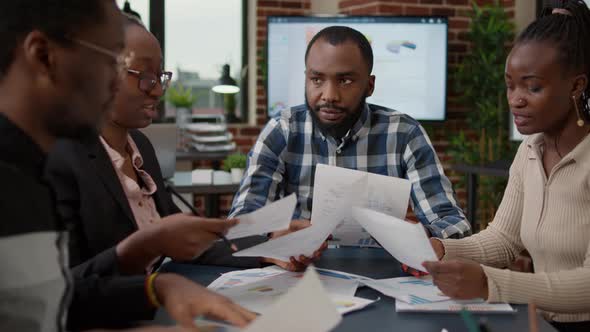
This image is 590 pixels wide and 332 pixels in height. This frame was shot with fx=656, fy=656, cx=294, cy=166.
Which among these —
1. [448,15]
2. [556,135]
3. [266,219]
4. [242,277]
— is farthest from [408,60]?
[266,219]

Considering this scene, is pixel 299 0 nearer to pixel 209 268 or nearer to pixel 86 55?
pixel 209 268

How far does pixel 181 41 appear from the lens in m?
5.46

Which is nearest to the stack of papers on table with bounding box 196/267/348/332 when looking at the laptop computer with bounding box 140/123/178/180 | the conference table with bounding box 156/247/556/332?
the conference table with bounding box 156/247/556/332

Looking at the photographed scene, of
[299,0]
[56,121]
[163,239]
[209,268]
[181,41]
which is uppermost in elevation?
[299,0]

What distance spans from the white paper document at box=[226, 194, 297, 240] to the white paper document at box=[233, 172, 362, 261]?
46 mm

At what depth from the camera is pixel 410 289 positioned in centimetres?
130

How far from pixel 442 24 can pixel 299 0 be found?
1.37m

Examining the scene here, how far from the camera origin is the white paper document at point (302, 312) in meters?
0.75

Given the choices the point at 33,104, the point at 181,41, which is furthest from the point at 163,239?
the point at 181,41

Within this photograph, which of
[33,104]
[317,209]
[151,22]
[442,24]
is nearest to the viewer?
[33,104]

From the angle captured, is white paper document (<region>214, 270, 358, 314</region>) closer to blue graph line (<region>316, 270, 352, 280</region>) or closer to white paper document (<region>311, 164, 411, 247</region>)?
blue graph line (<region>316, 270, 352, 280</region>)

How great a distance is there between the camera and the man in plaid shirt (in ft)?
6.50

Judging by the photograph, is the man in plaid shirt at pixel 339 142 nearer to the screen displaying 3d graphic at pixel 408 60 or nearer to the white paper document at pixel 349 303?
the white paper document at pixel 349 303

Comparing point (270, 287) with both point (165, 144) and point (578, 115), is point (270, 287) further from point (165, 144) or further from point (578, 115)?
point (165, 144)
